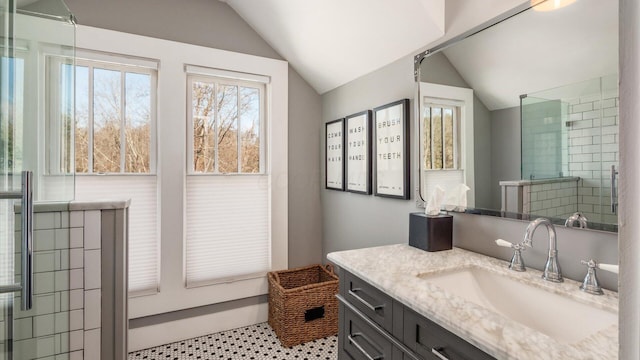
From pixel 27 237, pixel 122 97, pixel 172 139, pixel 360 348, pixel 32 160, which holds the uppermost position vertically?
pixel 122 97

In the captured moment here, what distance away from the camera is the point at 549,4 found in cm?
123

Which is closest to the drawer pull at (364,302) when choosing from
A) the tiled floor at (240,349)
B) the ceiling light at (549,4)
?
the tiled floor at (240,349)

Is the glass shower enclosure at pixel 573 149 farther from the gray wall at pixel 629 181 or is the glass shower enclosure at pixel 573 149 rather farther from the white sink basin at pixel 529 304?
the gray wall at pixel 629 181

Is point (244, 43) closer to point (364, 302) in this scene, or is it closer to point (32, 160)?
point (32, 160)

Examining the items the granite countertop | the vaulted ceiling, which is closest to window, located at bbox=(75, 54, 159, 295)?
the vaulted ceiling

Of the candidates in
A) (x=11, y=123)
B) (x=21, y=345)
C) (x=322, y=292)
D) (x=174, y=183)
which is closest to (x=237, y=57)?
(x=174, y=183)

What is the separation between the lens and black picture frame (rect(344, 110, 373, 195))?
2.30m

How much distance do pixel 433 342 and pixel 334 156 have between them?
1891 mm

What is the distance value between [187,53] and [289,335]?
2226mm

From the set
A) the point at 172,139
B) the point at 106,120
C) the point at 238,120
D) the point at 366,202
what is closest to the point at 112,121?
the point at 106,120

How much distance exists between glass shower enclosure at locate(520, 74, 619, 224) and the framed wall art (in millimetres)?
1084

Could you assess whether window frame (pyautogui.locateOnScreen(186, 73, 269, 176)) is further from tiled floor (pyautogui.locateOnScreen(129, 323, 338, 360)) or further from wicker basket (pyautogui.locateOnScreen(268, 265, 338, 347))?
tiled floor (pyautogui.locateOnScreen(129, 323, 338, 360))

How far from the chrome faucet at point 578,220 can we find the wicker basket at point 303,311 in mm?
1634

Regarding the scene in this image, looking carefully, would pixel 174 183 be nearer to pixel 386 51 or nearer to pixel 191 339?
pixel 191 339
